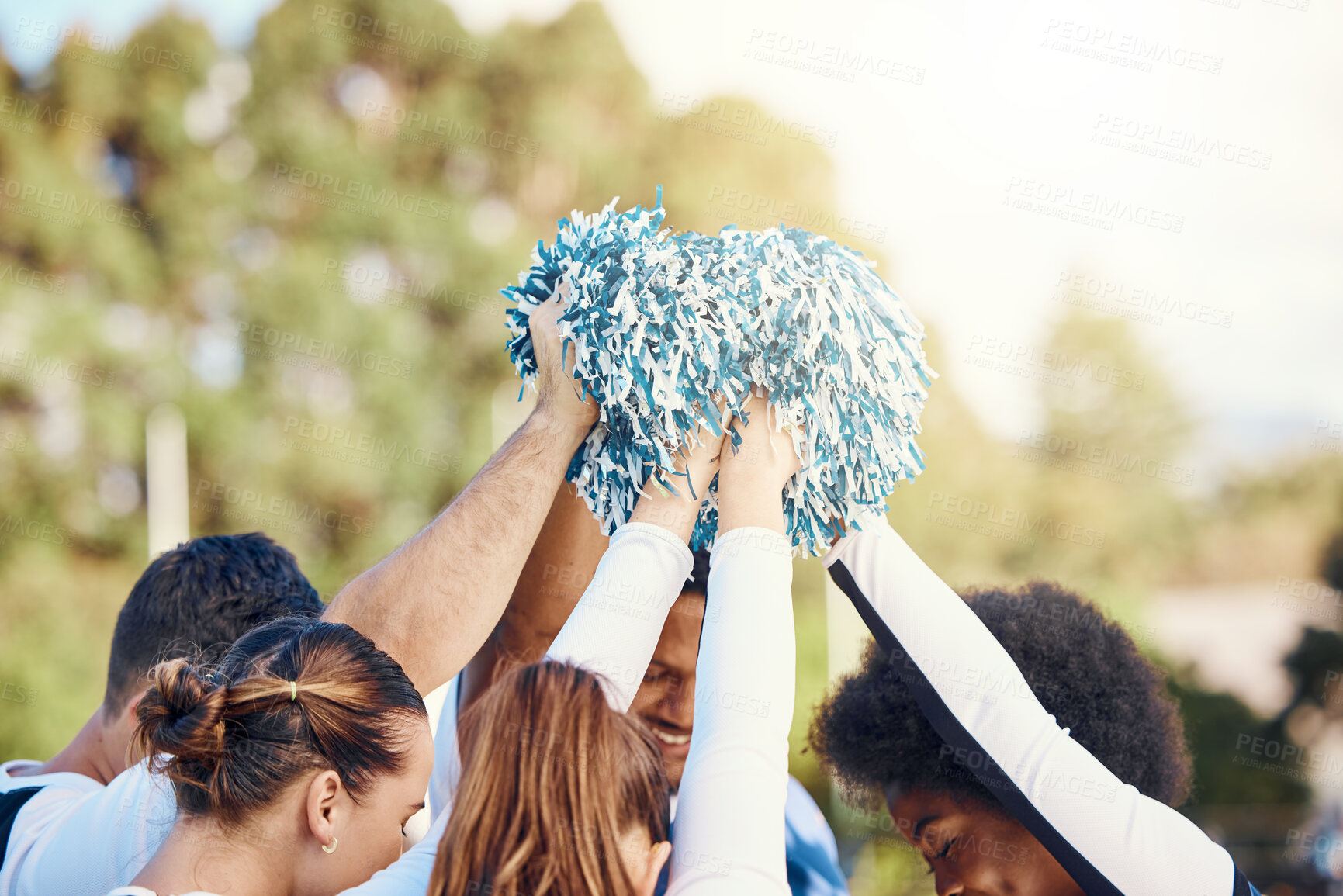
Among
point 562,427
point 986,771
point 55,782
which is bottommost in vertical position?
point 55,782

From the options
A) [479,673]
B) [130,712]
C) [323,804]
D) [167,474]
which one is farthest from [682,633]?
[167,474]

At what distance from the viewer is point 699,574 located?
65.7 inches

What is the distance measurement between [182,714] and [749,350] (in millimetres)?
881

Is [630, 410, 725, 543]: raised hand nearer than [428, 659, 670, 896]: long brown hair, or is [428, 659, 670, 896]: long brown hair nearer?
[428, 659, 670, 896]: long brown hair

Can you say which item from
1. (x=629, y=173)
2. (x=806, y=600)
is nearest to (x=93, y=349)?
(x=629, y=173)

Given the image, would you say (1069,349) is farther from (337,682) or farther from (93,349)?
(337,682)

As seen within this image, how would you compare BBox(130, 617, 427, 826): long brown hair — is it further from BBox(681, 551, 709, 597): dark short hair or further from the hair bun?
BBox(681, 551, 709, 597): dark short hair

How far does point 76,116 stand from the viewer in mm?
11289

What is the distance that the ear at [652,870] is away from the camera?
1.03 meters

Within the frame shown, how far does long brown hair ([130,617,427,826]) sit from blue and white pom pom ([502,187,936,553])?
45cm

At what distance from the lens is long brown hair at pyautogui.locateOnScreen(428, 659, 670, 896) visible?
3.28 feet

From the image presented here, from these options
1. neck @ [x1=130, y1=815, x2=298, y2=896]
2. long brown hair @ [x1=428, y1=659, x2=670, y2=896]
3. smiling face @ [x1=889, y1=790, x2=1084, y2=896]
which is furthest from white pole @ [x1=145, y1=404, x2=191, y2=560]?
long brown hair @ [x1=428, y1=659, x2=670, y2=896]

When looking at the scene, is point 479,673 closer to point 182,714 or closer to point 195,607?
point 195,607

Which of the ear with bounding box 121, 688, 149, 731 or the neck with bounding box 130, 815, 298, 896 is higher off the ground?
the ear with bounding box 121, 688, 149, 731
